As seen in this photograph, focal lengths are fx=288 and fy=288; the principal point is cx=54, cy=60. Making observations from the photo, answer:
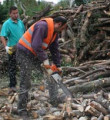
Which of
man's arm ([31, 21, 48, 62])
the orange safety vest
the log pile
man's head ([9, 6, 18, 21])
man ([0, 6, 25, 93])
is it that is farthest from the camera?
the log pile

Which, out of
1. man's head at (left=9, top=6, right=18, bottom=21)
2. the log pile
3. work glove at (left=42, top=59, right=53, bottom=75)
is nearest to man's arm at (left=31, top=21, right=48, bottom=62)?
work glove at (left=42, top=59, right=53, bottom=75)

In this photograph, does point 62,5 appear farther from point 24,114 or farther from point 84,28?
point 24,114

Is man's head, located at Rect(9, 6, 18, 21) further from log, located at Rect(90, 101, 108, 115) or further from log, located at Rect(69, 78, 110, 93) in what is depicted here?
log, located at Rect(90, 101, 108, 115)

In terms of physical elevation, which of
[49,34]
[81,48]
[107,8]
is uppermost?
[49,34]

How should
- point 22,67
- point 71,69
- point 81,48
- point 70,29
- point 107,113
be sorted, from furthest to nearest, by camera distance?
point 70,29
point 81,48
point 71,69
point 22,67
point 107,113

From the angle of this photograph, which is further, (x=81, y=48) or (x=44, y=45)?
(x=81, y=48)

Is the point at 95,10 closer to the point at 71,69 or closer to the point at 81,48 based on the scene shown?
the point at 81,48

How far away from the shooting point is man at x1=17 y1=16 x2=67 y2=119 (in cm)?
442

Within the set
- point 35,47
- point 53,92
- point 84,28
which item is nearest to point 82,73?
point 53,92

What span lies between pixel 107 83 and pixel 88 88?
1.26 feet

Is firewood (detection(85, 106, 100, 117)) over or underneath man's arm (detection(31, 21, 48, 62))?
underneath

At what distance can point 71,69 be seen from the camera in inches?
275

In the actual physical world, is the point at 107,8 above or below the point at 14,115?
above

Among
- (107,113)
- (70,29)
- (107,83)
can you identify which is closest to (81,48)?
(70,29)
